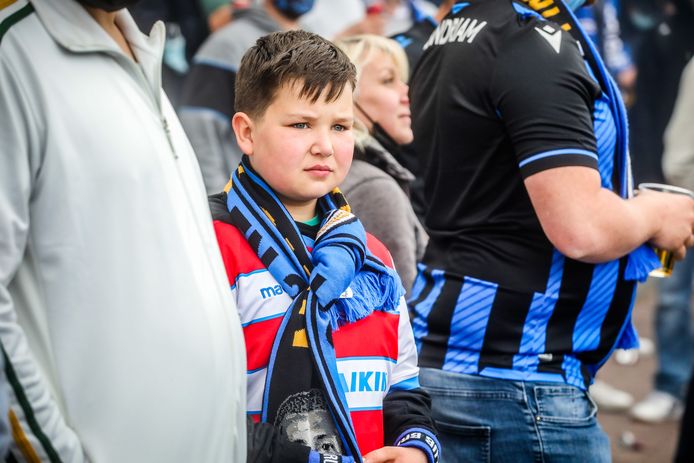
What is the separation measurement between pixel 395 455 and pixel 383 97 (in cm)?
166

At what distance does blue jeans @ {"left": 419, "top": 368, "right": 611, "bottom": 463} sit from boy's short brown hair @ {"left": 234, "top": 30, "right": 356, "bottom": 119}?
89cm

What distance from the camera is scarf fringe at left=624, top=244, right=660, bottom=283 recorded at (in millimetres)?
2412

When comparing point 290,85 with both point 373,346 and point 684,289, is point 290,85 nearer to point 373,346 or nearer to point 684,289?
point 373,346

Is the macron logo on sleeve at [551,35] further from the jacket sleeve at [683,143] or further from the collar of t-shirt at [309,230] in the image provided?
the jacket sleeve at [683,143]

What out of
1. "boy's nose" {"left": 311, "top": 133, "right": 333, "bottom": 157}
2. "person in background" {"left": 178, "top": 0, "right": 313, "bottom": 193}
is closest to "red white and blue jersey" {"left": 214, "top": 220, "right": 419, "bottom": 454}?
"boy's nose" {"left": 311, "top": 133, "right": 333, "bottom": 157}

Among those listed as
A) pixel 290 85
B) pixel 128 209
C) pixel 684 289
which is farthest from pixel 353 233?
pixel 684 289

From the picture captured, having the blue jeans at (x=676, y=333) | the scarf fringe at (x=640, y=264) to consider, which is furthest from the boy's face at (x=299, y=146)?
the blue jeans at (x=676, y=333)

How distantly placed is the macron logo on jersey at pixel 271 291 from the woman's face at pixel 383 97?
149cm

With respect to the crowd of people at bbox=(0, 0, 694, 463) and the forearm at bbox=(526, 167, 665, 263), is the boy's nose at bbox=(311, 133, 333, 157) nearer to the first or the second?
the crowd of people at bbox=(0, 0, 694, 463)

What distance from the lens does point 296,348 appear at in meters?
1.81

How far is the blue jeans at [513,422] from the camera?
2354 millimetres

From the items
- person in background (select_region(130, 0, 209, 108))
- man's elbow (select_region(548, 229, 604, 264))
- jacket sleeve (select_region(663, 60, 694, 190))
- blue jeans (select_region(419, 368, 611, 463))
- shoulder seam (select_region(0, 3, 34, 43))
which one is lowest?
jacket sleeve (select_region(663, 60, 694, 190))

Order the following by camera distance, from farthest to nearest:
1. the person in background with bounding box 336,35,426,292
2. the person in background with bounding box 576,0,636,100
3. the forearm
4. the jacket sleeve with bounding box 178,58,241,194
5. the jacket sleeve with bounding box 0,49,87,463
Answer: the person in background with bounding box 576,0,636,100 → the jacket sleeve with bounding box 178,58,241,194 → the person in background with bounding box 336,35,426,292 → the forearm → the jacket sleeve with bounding box 0,49,87,463

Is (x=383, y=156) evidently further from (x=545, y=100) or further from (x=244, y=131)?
(x=244, y=131)
